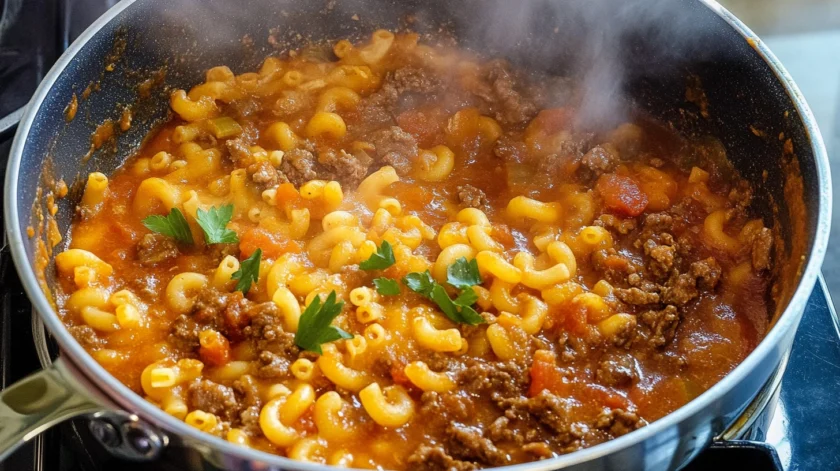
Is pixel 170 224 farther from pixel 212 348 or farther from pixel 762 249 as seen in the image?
pixel 762 249

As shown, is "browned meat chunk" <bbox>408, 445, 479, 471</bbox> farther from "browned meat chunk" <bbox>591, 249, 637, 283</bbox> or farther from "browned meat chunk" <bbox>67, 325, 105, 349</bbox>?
"browned meat chunk" <bbox>67, 325, 105, 349</bbox>

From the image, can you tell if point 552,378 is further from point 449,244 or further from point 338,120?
point 338,120

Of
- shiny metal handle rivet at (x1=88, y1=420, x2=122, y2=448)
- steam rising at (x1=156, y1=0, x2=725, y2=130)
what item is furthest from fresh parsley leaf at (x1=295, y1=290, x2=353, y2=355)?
steam rising at (x1=156, y1=0, x2=725, y2=130)

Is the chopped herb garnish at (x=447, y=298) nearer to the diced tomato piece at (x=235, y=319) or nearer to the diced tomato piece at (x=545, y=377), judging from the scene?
the diced tomato piece at (x=545, y=377)

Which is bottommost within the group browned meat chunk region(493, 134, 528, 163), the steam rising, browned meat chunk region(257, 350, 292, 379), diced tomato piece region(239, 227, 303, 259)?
browned meat chunk region(257, 350, 292, 379)

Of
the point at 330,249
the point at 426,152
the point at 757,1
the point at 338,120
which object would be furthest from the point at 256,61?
the point at 757,1

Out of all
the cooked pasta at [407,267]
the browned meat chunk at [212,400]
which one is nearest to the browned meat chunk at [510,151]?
the cooked pasta at [407,267]

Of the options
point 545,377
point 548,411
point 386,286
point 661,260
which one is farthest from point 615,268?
point 386,286
